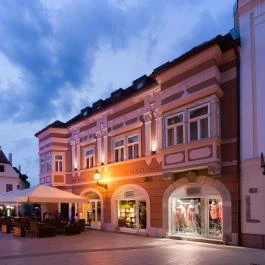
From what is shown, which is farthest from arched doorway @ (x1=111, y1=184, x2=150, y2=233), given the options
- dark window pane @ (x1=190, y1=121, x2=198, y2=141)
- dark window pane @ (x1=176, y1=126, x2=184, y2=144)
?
dark window pane @ (x1=190, y1=121, x2=198, y2=141)

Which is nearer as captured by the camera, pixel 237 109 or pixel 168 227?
pixel 237 109

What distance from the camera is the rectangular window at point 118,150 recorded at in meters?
25.4

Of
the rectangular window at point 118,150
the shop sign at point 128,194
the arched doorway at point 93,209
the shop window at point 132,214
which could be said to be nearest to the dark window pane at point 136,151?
the rectangular window at point 118,150

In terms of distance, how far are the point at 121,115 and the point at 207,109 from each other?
27.2ft

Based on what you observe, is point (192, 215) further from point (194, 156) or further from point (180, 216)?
point (194, 156)

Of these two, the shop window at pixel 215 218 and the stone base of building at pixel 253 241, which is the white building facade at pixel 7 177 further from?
the stone base of building at pixel 253 241

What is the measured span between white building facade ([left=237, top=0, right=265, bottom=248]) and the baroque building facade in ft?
1.14

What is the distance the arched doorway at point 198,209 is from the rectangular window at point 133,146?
12.8 feet

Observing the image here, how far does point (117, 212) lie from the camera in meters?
25.3

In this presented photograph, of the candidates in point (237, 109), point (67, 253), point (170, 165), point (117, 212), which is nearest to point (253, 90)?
point (237, 109)

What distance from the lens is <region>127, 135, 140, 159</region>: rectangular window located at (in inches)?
936

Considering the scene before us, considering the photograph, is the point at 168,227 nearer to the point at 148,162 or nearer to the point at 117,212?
the point at 148,162

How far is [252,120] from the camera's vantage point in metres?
16.7

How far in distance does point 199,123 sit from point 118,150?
843 centimetres
